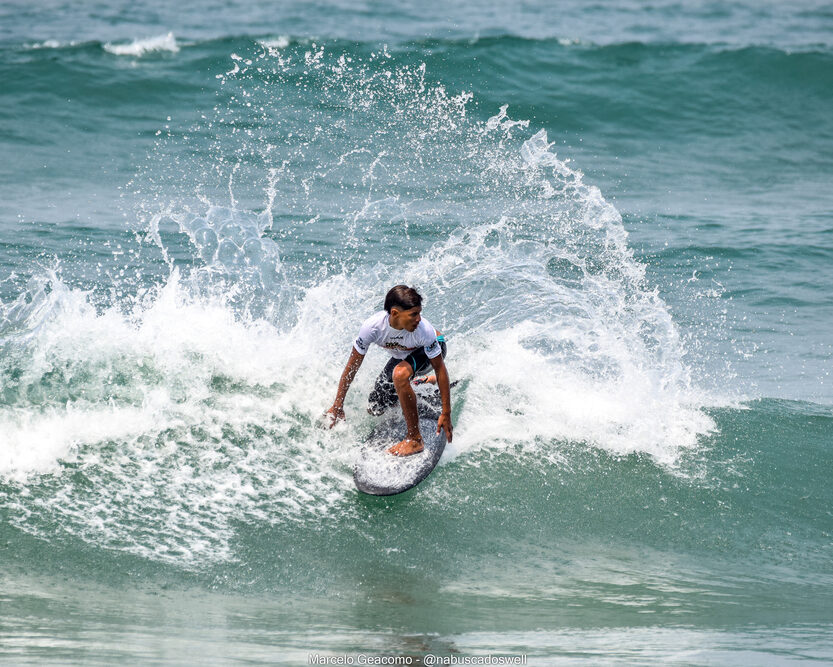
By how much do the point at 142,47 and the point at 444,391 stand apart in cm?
1661

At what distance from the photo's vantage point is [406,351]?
6879 mm

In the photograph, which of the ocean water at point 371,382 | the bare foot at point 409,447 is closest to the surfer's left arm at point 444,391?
the bare foot at point 409,447

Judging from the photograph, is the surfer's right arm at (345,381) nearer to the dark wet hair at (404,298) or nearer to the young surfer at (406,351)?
the young surfer at (406,351)

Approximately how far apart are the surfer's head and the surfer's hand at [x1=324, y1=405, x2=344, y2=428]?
3.40 ft

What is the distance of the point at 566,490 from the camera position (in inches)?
287

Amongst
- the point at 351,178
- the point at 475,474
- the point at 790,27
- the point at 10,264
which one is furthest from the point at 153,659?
the point at 790,27

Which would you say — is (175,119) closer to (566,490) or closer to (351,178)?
(351,178)

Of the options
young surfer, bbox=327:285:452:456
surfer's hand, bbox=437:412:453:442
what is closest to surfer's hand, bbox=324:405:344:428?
young surfer, bbox=327:285:452:456

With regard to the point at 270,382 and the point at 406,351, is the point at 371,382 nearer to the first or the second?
the point at 270,382

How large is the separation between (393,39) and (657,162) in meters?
9.20

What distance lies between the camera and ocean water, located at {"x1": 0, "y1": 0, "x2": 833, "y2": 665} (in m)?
5.76

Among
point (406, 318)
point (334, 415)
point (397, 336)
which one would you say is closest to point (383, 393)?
point (334, 415)

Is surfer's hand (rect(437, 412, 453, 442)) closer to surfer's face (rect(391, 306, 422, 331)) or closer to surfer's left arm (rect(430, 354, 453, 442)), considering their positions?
surfer's left arm (rect(430, 354, 453, 442))

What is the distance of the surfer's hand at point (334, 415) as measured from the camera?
23.2ft
